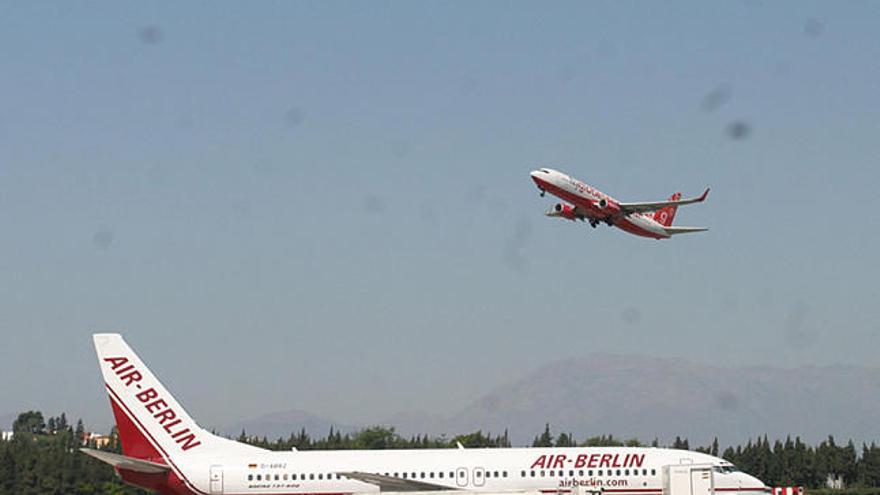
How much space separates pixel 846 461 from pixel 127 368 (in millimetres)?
130495

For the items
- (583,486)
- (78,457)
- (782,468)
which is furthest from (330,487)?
(782,468)

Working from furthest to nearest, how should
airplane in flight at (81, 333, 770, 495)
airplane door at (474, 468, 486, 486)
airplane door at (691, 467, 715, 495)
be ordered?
airplane door at (474, 468, 486, 486)
airplane in flight at (81, 333, 770, 495)
airplane door at (691, 467, 715, 495)

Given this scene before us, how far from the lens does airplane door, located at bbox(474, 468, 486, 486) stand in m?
62.9

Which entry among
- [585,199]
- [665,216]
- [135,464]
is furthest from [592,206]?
[135,464]

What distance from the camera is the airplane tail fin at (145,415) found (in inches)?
2557

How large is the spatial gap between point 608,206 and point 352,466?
150 ft

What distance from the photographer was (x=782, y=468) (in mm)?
167500

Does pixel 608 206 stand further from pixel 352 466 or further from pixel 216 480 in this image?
pixel 216 480

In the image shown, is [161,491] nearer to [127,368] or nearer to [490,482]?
[127,368]

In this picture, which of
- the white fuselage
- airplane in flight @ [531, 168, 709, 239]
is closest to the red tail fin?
airplane in flight @ [531, 168, 709, 239]

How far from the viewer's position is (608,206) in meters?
103

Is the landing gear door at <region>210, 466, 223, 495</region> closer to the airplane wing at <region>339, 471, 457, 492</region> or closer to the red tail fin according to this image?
the airplane wing at <region>339, 471, 457, 492</region>

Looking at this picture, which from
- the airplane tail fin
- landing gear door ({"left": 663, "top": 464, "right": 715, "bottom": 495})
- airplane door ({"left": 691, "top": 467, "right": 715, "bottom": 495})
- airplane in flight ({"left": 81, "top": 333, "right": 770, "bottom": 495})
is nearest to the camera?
airplane door ({"left": 691, "top": 467, "right": 715, "bottom": 495})

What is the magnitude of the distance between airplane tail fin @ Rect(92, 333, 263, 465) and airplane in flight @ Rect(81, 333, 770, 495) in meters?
0.05
